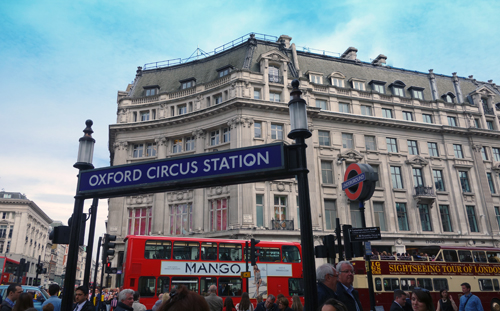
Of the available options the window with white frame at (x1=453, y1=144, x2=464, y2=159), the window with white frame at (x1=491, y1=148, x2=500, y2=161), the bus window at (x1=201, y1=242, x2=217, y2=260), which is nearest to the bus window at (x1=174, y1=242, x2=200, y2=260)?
the bus window at (x1=201, y1=242, x2=217, y2=260)

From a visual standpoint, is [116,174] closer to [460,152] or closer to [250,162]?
[250,162]

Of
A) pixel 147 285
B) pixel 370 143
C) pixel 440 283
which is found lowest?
pixel 440 283

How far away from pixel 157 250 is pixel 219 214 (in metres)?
13.1

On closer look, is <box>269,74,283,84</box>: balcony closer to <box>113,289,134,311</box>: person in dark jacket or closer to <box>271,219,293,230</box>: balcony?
<box>271,219,293,230</box>: balcony

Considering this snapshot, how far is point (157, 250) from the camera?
19.2 metres

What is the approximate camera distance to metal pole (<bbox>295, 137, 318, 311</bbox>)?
186 inches

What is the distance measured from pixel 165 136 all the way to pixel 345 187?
29721mm

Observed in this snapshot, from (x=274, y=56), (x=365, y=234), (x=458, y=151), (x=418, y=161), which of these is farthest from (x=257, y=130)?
(x=365, y=234)

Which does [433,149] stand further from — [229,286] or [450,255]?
[229,286]

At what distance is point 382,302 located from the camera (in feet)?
A: 65.2

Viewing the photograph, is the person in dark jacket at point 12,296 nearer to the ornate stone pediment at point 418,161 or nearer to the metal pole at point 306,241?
the metal pole at point 306,241

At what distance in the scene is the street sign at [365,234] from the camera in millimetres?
8047

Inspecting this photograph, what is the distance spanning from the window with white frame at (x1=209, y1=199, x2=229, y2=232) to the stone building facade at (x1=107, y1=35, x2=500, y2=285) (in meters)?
0.10

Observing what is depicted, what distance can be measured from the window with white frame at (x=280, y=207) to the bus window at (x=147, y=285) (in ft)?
48.0
